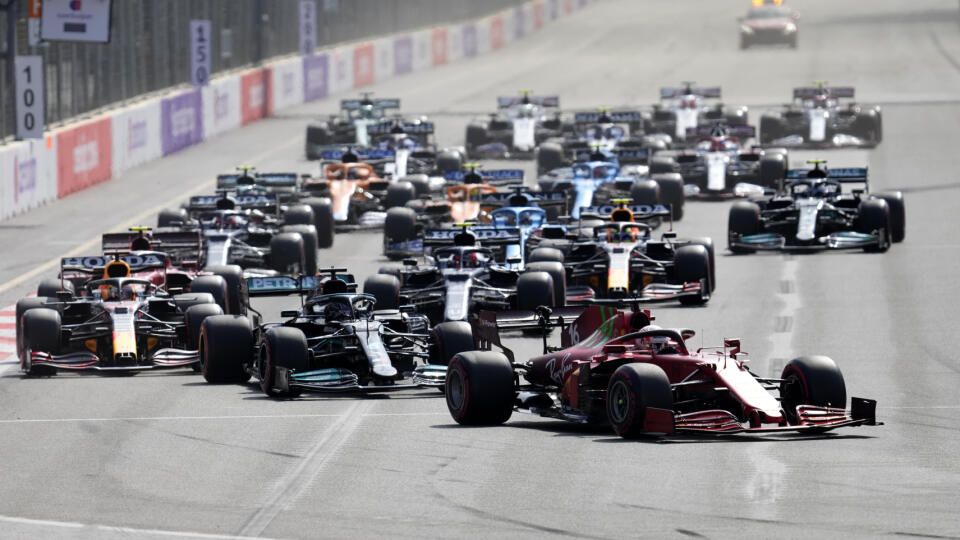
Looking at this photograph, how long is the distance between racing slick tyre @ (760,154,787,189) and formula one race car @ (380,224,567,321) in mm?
14668

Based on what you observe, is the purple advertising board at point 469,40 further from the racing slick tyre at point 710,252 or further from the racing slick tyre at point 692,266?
the racing slick tyre at point 692,266

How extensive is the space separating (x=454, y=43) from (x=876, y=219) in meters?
57.4

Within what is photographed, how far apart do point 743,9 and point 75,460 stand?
97.2 m

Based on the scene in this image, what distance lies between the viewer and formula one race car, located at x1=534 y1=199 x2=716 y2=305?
86.4 feet

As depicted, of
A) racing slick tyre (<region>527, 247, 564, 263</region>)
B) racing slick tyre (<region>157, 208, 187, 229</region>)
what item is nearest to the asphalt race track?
racing slick tyre (<region>527, 247, 564, 263</region>)

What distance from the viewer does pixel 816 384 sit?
1658 centimetres

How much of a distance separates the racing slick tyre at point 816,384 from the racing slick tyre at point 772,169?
2294cm

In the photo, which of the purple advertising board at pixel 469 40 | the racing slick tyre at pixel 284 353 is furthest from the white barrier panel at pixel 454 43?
the racing slick tyre at pixel 284 353

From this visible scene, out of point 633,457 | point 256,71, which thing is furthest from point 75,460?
point 256,71

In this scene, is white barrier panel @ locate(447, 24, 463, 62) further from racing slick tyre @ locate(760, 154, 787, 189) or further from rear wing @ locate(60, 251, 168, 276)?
rear wing @ locate(60, 251, 168, 276)

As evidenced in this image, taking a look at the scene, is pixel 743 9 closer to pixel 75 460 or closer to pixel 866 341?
pixel 866 341

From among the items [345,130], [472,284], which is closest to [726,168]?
[345,130]

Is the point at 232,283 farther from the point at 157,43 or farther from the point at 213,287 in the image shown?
the point at 157,43

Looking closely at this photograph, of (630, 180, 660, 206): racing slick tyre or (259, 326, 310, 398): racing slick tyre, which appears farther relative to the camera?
(630, 180, 660, 206): racing slick tyre
